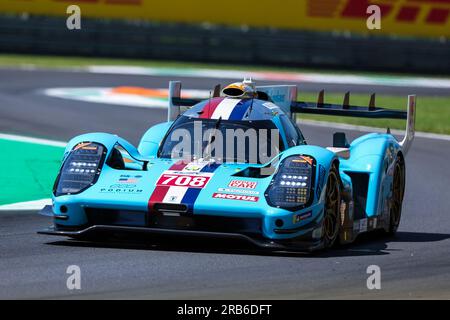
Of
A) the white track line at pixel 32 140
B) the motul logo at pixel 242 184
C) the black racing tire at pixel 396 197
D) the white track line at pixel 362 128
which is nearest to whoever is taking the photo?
the motul logo at pixel 242 184

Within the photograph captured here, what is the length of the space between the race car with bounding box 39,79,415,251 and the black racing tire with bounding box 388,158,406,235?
0.04 m

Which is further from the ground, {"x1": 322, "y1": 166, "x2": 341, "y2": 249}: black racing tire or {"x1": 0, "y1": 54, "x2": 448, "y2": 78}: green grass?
{"x1": 322, "y1": 166, "x2": 341, "y2": 249}: black racing tire

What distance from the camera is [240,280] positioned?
7.59 meters

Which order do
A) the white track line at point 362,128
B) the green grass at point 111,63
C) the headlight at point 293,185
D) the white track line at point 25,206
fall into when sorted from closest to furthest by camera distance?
1. the headlight at point 293,185
2. the white track line at point 25,206
3. the white track line at point 362,128
4. the green grass at point 111,63

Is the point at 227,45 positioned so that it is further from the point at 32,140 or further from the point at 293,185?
the point at 293,185

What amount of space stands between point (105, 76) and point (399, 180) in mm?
18144

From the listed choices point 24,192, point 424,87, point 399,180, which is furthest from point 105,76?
point 399,180

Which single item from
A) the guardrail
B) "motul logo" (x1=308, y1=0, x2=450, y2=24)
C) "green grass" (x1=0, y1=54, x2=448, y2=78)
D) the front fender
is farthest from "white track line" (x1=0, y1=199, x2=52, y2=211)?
"motul logo" (x1=308, y1=0, x2=450, y2=24)

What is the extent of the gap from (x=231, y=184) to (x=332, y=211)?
907 mm

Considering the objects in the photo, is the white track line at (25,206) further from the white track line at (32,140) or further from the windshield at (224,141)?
the white track line at (32,140)

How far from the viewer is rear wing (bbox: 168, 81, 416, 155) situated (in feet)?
34.9

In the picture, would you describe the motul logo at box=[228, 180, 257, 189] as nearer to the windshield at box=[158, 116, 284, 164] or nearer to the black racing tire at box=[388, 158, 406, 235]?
the windshield at box=[158, 116, 284, 164]

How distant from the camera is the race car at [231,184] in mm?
8508

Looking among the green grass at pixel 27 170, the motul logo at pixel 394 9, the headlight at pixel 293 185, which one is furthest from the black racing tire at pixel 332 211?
the motul logo at pixel 394 9
